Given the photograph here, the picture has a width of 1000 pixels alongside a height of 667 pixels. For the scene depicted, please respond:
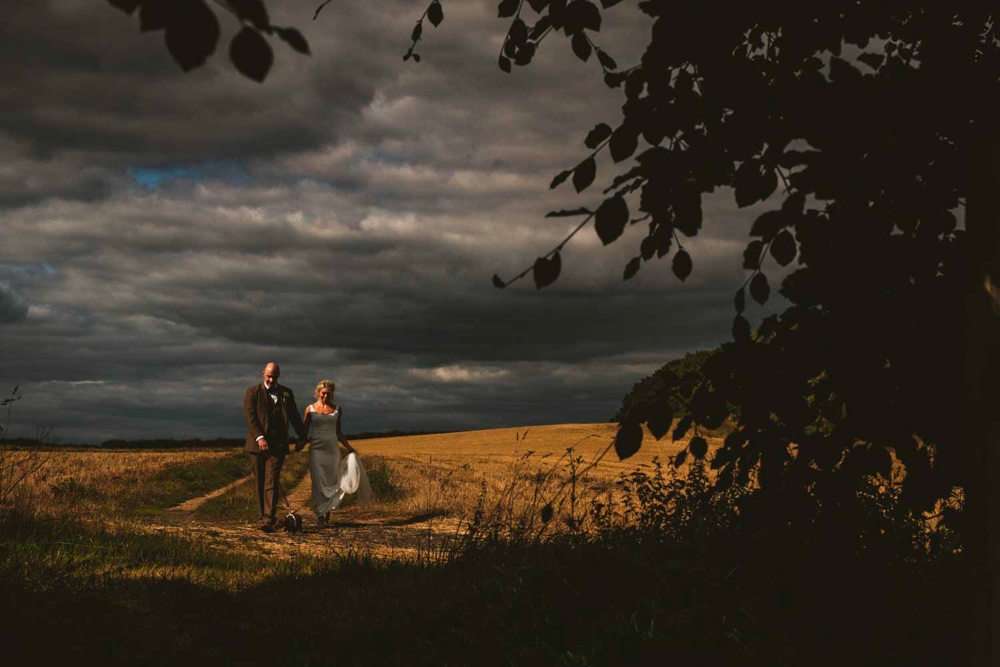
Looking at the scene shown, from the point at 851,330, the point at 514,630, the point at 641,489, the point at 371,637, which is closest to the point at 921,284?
the point at 851,330

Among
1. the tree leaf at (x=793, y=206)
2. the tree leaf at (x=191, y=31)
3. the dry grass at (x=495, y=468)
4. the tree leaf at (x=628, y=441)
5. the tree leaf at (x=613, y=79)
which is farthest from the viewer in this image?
the dry grass at (x=495, y=468)

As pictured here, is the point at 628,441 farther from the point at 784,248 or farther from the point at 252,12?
the point at 252,12

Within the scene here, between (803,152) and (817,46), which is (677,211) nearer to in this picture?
(803,152)

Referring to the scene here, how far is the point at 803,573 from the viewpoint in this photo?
12.0 feet

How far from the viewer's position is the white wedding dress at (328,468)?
13.7m

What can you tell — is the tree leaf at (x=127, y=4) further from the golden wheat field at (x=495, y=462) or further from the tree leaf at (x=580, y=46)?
the tree leaf at (x=580, y=46)

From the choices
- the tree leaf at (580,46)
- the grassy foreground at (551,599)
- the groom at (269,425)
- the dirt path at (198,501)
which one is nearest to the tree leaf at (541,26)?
the tree leaf at (580,46)

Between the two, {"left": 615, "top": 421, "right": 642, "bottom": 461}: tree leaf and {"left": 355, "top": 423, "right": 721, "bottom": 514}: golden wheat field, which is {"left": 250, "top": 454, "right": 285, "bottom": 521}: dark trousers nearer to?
{"left": 355, "top": 423, "right": 721, "bottom": 514}: golden wheat field

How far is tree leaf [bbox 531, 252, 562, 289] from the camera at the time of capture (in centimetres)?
273

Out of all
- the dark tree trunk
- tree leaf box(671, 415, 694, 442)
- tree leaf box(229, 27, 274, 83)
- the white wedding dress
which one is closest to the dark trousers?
the white wedding dress

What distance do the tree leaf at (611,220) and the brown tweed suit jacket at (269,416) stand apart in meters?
11.0

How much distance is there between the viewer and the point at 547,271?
2736 millimetres

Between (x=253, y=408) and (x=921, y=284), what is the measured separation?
431 inches

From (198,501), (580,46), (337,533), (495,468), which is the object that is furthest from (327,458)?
(580,46)
